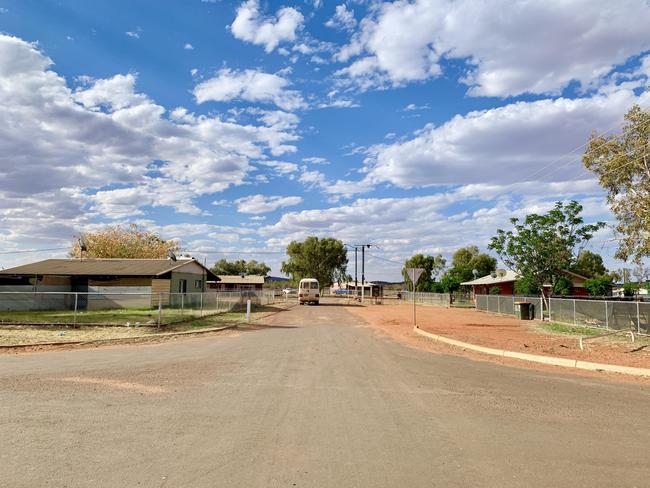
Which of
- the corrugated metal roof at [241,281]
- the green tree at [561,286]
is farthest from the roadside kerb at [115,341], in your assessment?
the corrugated metal roof at [241,281]

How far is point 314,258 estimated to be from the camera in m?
99.6

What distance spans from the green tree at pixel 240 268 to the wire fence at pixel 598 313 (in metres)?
122

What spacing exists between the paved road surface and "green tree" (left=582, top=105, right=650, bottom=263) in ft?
60.4

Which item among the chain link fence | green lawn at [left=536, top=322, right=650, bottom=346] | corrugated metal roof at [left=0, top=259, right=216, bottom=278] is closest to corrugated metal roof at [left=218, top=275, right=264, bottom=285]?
corrugated metal roof at [left=0, top=259, right=216, bottom=278]

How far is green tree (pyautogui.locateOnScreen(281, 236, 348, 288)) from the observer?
3912 inches

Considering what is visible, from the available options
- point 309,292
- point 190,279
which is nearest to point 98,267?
point 190,279

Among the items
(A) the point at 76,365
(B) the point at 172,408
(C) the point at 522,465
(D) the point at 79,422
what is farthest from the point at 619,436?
(A) the point at 76,365

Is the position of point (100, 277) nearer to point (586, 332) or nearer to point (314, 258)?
point (586, 332)

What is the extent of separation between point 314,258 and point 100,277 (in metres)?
Answer: 64.3

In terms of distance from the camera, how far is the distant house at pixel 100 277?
35.9m

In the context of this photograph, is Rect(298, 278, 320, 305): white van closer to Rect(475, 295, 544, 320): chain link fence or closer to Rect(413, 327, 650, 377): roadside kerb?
Rect(475, 295, 544, 320): chain link fence

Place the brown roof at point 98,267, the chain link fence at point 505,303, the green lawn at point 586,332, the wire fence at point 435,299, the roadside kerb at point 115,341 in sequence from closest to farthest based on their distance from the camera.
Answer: the roadside kerb at point 115,341
the green lawn at point 586,332
the chain link fence at point 505,303
the brown roof at point 98,267
the wire fence at point 435,299

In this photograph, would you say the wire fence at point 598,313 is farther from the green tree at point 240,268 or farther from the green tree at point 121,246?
the green tree at point 240,268

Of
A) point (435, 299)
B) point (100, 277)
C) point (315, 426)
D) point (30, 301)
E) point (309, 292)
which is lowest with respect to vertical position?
point (315, 426)
